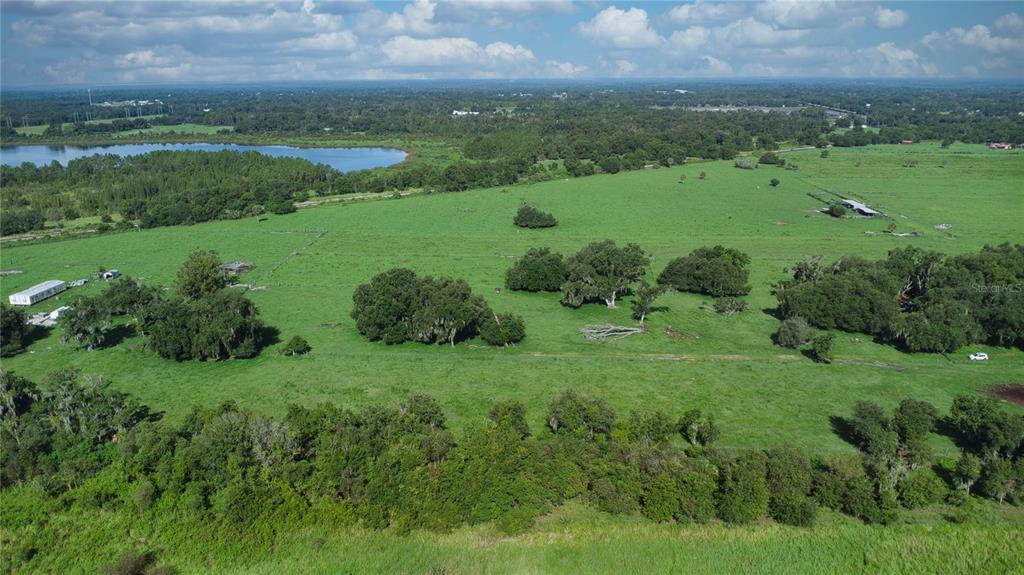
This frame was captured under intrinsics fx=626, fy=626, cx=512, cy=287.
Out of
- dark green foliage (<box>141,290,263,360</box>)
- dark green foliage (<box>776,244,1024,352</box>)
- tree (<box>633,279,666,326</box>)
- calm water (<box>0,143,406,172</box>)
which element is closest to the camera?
dark green foliage (<box>141,290,263,360</box>)

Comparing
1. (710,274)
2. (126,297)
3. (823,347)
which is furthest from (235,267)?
(823,347)

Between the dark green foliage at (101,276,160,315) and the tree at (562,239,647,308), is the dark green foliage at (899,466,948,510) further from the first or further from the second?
the dark green foliage at (101,276,160,315)

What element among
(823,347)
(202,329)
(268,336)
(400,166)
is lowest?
(268,336)

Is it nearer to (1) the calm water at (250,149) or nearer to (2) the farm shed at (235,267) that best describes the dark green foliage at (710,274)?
(2) the farm shed at (235,267)

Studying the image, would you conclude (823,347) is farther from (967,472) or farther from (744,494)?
(744,494)

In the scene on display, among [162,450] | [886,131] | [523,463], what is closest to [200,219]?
[162,450]

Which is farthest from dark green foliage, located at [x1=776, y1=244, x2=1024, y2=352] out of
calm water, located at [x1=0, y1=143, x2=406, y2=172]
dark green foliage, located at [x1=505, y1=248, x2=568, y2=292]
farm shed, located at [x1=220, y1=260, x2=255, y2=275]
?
calm water, located at [x1=0, y1=143, x2=406, y2=172]
